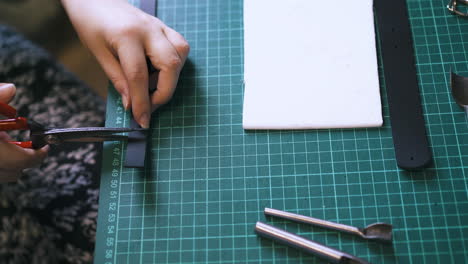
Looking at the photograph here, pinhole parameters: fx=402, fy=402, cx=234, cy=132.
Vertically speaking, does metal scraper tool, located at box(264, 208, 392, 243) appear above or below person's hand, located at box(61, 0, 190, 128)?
below

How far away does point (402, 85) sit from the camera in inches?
35.6

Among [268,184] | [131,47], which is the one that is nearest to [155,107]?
[131,47]

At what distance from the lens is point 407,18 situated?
3.21 feet

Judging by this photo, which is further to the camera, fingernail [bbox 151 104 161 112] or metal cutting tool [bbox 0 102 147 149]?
fingernail [bbox 151 104 161 112]

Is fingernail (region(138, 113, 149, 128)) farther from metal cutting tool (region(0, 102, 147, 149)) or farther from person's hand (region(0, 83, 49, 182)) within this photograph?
person's hand (region(0, 83, 49, 182))

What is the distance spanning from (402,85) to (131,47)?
1.97ft

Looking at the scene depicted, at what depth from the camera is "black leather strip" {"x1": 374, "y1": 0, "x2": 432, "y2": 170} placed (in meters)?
0.85

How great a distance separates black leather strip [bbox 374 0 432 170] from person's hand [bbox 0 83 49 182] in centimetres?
77

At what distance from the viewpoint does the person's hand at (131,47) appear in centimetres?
85

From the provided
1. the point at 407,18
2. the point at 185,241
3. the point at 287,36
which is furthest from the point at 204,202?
the point at 407,18

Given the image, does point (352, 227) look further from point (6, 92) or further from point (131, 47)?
point (6, 92)

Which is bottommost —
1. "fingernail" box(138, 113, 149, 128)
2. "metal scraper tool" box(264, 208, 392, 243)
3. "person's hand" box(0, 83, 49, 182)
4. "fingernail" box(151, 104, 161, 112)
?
"metal scraper tool" box(264, 208, 392, 243)

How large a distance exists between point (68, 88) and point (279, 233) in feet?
2.35

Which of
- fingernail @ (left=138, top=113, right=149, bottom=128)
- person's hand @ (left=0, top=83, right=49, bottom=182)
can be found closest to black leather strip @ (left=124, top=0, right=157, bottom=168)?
fingernail @ (left=138, top=113, right=149, bottom=128)
